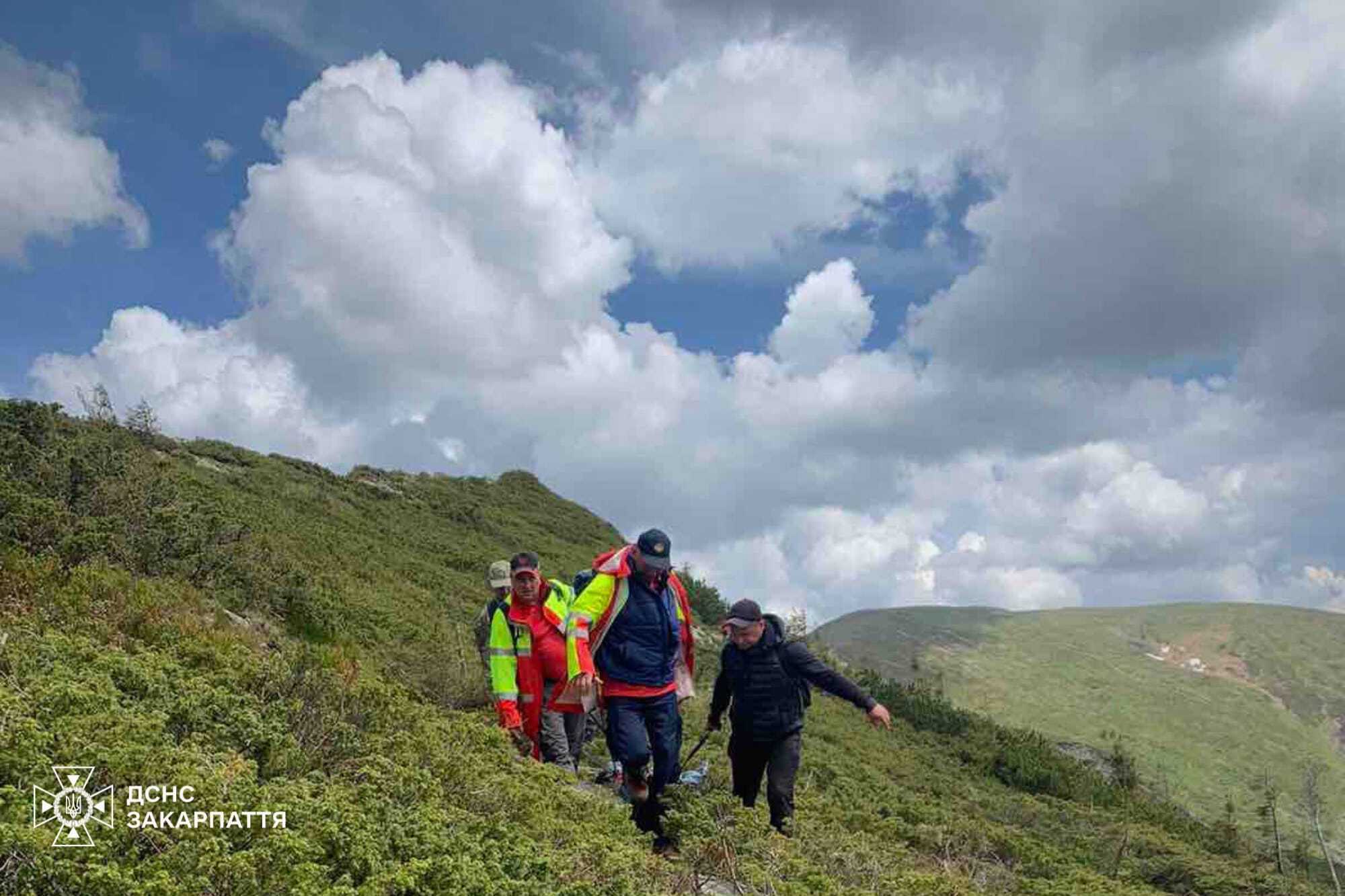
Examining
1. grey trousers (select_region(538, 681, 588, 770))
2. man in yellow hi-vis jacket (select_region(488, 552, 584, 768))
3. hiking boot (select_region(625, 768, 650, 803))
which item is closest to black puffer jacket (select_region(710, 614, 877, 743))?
hiking boot (select_region(625, 768, 650, 803))

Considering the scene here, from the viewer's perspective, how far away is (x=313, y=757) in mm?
4828

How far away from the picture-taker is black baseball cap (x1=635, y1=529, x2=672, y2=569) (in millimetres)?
5742

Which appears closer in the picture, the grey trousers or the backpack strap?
the backpack strap

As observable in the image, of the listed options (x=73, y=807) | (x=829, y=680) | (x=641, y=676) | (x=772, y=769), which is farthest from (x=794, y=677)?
(x=73, y=807)

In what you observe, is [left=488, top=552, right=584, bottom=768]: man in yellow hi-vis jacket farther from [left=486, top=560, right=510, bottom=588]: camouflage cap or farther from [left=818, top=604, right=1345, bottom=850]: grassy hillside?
[left=818, top=604, right=1345, bottom=850]: grassy hillside

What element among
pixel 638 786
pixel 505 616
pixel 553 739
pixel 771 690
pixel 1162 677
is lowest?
pixel 1162 677

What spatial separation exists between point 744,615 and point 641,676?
1.03 m

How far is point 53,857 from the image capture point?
283cm

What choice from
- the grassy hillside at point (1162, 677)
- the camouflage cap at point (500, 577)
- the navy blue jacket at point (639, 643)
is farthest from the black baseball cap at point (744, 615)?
the grassy hillside at point (1162, 677)

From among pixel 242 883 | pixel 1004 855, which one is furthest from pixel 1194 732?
pixel 242 883

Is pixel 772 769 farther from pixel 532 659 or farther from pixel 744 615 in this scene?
pixel 532 659

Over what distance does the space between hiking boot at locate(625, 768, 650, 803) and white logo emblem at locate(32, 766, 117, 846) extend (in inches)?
120

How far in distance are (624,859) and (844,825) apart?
495 cm

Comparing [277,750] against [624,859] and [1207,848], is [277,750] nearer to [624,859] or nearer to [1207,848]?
[624,859]
